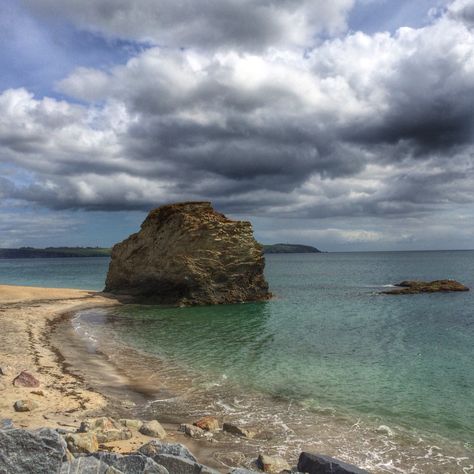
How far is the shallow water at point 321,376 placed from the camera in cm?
1386

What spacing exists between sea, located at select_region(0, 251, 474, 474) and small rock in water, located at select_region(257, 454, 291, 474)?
Result: 34.0 inches

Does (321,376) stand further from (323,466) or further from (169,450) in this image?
(169,450)

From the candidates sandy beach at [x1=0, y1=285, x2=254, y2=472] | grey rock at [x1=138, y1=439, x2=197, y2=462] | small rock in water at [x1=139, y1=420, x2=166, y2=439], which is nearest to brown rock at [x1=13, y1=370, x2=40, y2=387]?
sandy beach at [x1=0, y1=285, x2=254, y2=472]

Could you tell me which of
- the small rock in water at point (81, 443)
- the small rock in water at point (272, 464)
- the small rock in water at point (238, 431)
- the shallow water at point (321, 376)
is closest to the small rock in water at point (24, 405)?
the shallow water at point (321, 376)

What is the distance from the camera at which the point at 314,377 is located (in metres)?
20.9

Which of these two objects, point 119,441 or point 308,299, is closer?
point 119,441

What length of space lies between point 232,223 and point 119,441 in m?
40.7

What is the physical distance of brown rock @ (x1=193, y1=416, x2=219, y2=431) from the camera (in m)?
14.2

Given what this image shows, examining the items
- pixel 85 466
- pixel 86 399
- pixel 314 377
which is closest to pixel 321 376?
pixel 314 377

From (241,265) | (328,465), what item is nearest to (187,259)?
(241,265)

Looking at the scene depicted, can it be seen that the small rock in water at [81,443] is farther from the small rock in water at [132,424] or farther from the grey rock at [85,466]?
the grey rock at [85,466]

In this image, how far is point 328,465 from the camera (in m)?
10.2

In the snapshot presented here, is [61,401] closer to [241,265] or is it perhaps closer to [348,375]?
[348,375]

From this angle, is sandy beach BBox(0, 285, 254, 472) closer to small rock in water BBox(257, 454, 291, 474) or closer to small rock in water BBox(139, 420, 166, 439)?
small rock in water BBox(139, 420, 166, 439)
